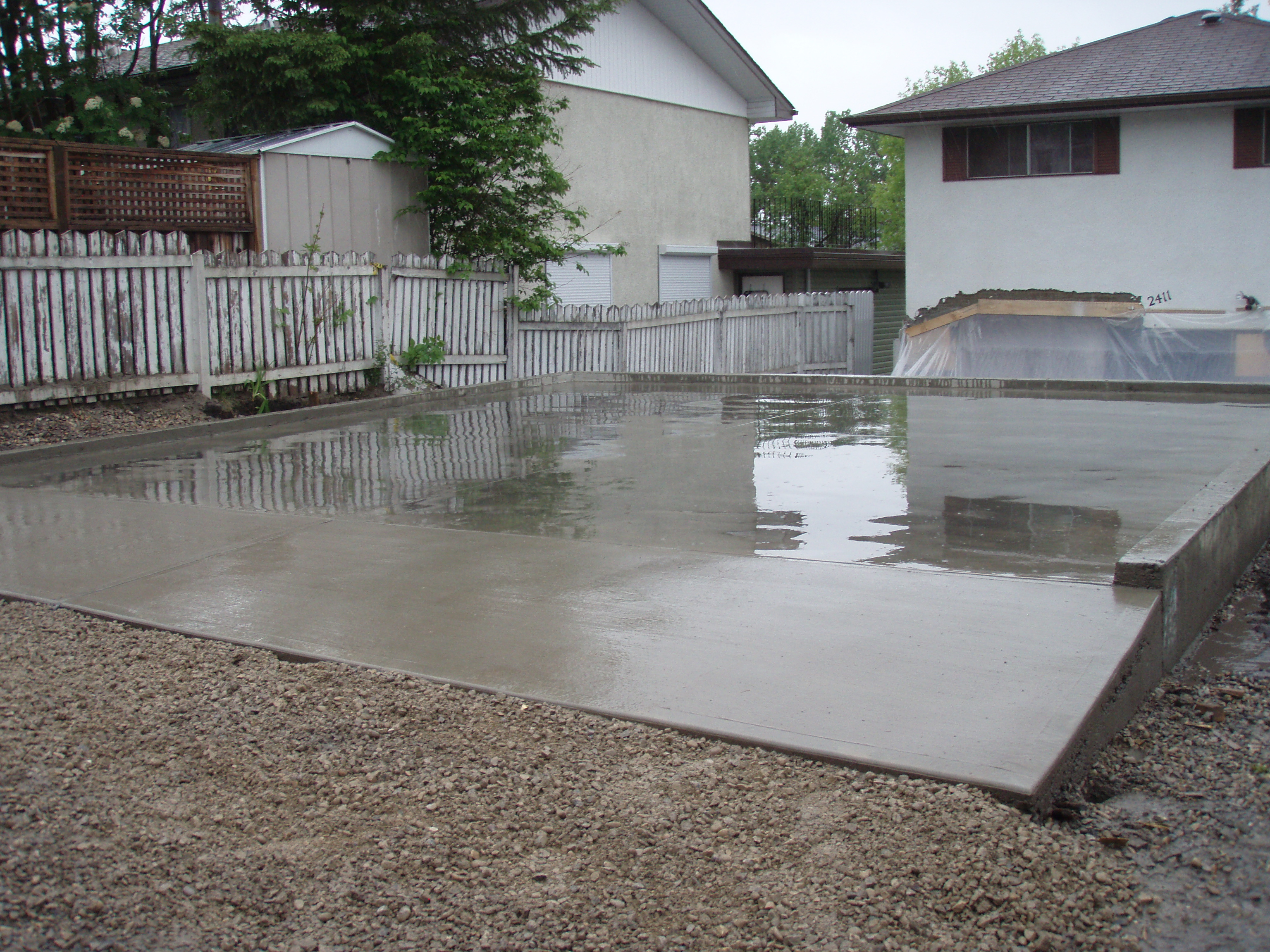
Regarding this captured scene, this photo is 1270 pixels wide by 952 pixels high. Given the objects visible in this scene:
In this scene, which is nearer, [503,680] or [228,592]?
[503,680]

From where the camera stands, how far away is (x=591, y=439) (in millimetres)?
11484

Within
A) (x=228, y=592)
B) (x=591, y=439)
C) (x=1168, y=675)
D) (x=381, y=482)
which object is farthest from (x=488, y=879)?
(x=591, y=439)

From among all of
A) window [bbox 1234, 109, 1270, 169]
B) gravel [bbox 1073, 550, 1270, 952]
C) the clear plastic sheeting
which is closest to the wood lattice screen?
the clear plastic sheeting

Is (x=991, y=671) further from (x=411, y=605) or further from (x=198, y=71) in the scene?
(x=198, y=71)

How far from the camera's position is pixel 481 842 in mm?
3471

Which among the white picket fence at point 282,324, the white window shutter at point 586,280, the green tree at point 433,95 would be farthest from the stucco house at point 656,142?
the white picket fence at point 282,324

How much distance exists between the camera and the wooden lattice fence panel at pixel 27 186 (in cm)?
1337

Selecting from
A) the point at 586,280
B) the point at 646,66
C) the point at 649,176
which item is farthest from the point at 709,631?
the point at 646,66

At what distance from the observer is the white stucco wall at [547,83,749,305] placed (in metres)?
25.2

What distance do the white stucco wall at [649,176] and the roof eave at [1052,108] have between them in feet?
16.8

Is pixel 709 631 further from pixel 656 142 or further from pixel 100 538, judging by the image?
pixel 656 142

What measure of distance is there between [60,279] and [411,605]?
848 centimetres

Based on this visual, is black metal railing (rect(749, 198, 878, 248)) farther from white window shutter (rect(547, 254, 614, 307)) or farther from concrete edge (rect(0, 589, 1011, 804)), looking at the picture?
concrete edge (rect(0, 589, 1011, 804))

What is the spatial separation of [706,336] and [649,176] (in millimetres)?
6986
